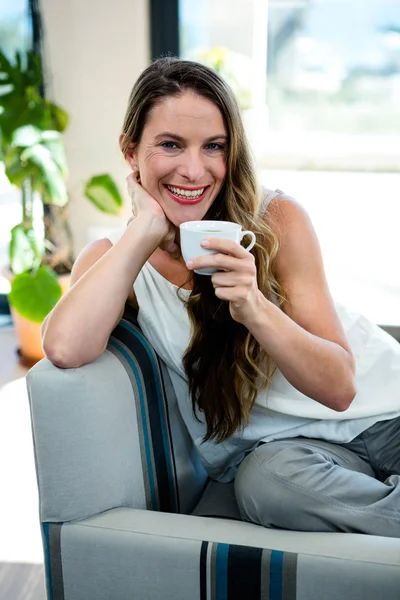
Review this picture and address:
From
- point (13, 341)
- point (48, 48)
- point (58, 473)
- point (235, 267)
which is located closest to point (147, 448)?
point (58, 473)

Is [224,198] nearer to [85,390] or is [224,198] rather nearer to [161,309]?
[161,309]

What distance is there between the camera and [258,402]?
153 cm

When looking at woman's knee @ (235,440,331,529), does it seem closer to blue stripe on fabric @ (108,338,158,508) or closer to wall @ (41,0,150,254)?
blue stripe on fabric @ (108,338,158,508)

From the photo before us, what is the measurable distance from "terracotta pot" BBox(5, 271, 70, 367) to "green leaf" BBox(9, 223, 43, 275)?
140 mm

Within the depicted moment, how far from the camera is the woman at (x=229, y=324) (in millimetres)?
1350

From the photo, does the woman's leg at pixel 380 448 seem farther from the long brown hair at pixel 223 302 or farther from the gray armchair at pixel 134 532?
the gray armchair at pixel 134 532

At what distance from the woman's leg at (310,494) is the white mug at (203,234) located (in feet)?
1.27

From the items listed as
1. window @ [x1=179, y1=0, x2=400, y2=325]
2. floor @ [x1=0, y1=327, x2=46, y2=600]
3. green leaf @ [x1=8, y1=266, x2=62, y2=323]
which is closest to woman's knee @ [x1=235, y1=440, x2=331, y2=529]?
floor @ [x1=0, y1=327, x2=46, y2=600]

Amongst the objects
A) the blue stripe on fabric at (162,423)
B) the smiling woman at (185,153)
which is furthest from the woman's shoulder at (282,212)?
the blue stripe on fabric at (162,423)

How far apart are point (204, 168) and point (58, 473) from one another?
0.62 meters

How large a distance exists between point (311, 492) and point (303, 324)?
12.8 inches

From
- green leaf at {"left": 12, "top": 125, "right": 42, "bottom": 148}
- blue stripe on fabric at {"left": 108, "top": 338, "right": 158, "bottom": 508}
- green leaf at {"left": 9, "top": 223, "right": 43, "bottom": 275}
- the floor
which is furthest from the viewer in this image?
green leaf at {"left": 9, "top": 223, "right": 43, "bottom": 275}

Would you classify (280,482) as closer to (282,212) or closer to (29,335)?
(282,212)

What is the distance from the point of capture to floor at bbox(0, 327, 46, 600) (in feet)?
6.45
